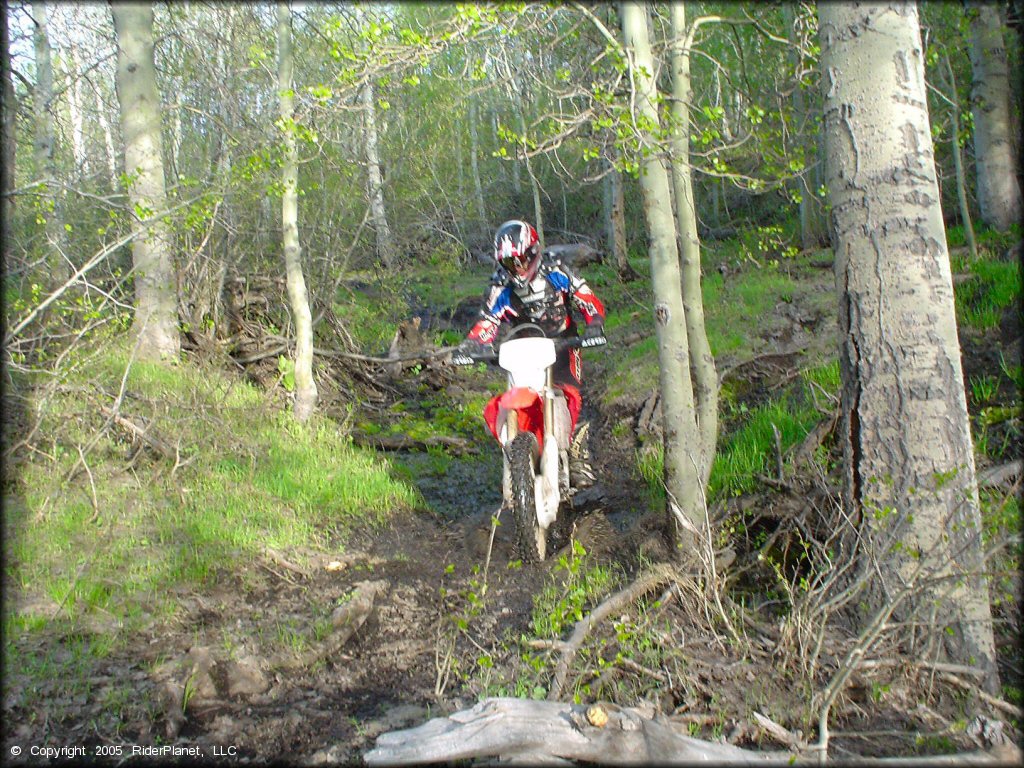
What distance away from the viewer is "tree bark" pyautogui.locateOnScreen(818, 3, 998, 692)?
3.41 meters

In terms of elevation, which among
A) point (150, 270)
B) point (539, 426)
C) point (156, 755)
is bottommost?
point (156, 755)

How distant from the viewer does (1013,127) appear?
471 inches

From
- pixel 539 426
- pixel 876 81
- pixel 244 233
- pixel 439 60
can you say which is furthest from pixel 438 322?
pixel 876 81

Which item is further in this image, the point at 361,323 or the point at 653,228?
the point at 361,323

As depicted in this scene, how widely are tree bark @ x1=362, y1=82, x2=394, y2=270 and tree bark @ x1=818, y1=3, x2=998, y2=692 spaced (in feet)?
21.2

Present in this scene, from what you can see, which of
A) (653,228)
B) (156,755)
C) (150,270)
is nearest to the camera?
(156,755)

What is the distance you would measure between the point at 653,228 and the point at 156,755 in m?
3.97

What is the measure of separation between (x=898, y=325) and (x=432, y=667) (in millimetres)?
2697

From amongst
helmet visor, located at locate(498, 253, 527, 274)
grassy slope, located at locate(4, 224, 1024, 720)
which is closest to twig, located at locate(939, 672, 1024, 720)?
grassy slope, located at locate(4, 224, 1024, 720)

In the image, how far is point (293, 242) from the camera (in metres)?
8.39

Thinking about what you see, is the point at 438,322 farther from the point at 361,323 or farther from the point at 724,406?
the point at 724,406

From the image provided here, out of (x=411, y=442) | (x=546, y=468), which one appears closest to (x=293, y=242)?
(x=411, y=442)

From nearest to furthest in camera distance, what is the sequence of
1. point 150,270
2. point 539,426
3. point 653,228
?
point 653,228 → point 539,426 → point 150,270

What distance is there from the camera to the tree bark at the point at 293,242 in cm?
811
